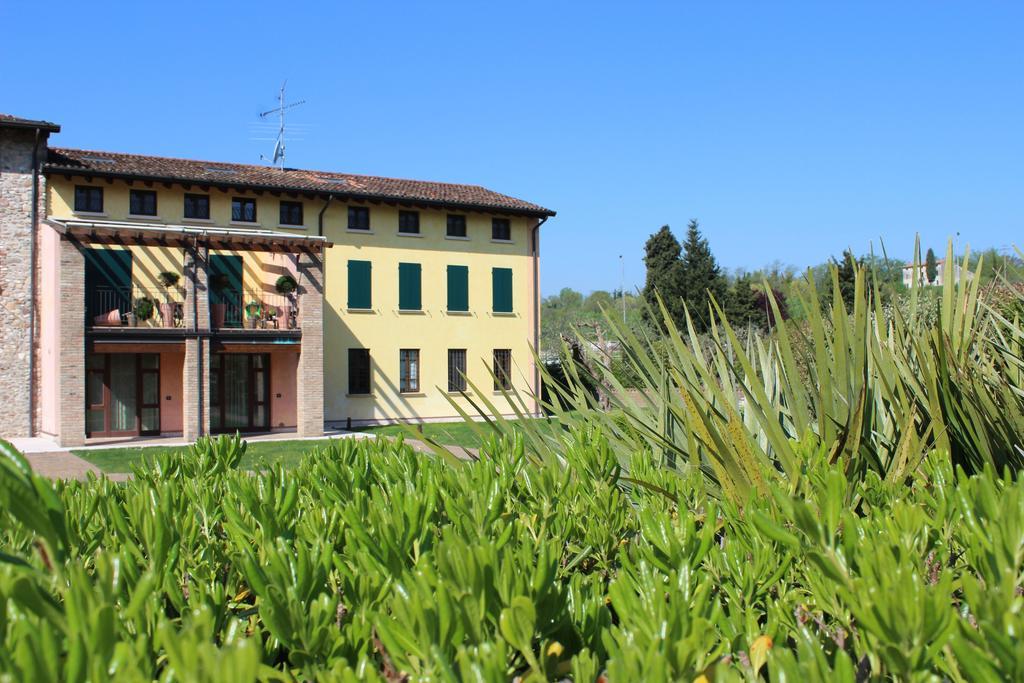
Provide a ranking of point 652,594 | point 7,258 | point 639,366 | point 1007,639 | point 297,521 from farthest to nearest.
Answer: point 7,258
point 639,366
point 297,521
point 652,594
point 1007,639

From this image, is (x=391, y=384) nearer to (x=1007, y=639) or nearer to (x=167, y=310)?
(x=167, y=310)

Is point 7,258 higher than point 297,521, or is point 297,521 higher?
point 7,258

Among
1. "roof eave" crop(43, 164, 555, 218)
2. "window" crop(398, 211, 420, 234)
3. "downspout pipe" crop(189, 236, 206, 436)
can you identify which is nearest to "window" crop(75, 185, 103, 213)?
"roof eave" crop(43, 164, 555, 218)

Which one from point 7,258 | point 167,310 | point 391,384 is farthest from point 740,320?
point 7,258

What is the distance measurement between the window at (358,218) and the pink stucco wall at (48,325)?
829cm

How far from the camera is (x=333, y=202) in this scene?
2598 centimetres

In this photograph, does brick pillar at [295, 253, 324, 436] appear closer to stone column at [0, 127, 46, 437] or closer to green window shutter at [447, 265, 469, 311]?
green window shutter at [447, 265, 469, 311]

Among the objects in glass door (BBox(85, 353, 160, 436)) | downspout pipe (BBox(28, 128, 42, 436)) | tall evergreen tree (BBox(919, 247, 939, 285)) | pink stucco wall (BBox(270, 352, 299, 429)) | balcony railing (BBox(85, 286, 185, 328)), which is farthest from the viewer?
pink stucco wall (BBox(270, 352, 299, 429))

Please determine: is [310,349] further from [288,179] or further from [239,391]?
[288,179]

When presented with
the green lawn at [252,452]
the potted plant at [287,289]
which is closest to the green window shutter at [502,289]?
the green lawn at [252,452]

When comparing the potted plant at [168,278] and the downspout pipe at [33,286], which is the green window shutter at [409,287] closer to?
the potted plant at [168,278]

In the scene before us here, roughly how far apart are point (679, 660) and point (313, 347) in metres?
22.7

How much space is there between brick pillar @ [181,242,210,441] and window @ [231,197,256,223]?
122 inches

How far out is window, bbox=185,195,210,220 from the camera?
948 inches
